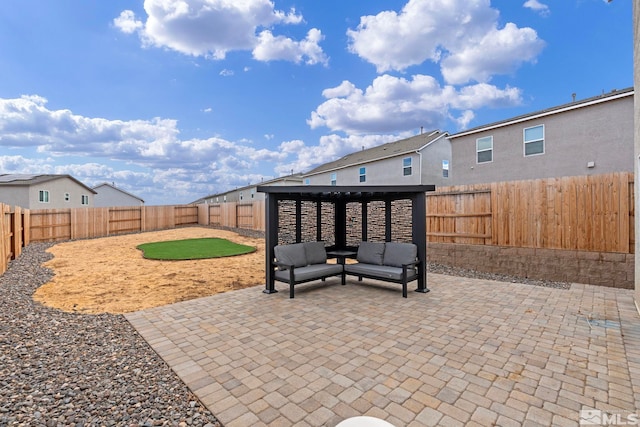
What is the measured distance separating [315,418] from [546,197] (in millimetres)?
7810

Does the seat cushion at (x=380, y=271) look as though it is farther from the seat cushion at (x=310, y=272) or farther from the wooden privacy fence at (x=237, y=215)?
the wooden privacy fence at (x=237, y=215)

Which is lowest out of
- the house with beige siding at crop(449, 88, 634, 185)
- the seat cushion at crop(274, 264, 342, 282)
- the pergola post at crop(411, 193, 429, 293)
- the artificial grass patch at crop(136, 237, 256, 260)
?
the artificial grass patch at crop(136, 237, 256, 260)

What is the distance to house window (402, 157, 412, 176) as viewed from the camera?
1703 centimetres

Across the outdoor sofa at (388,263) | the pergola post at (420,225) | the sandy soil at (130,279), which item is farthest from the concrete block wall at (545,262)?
the sandy soil at (130,279)

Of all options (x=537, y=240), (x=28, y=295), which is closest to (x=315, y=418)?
(x=28, y=295)

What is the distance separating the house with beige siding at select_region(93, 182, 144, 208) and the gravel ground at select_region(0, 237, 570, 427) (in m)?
35.8

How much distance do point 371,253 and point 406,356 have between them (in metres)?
3.65

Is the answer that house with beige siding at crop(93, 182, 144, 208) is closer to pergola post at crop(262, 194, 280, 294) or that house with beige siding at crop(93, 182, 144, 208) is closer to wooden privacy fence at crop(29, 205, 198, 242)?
wooden privacy fence at crop(29, 205, 198, 242)

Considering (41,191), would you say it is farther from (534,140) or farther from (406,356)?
(534,140)

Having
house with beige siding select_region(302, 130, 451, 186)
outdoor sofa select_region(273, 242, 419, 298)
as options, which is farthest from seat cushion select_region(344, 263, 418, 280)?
house with beige siding select_region(302, 130, 451, 186)

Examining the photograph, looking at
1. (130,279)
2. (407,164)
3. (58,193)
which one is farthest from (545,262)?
(58,193)

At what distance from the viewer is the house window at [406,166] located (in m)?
17.0

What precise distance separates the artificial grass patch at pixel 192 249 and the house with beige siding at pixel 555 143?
443 inches

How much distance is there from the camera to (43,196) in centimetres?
2338
